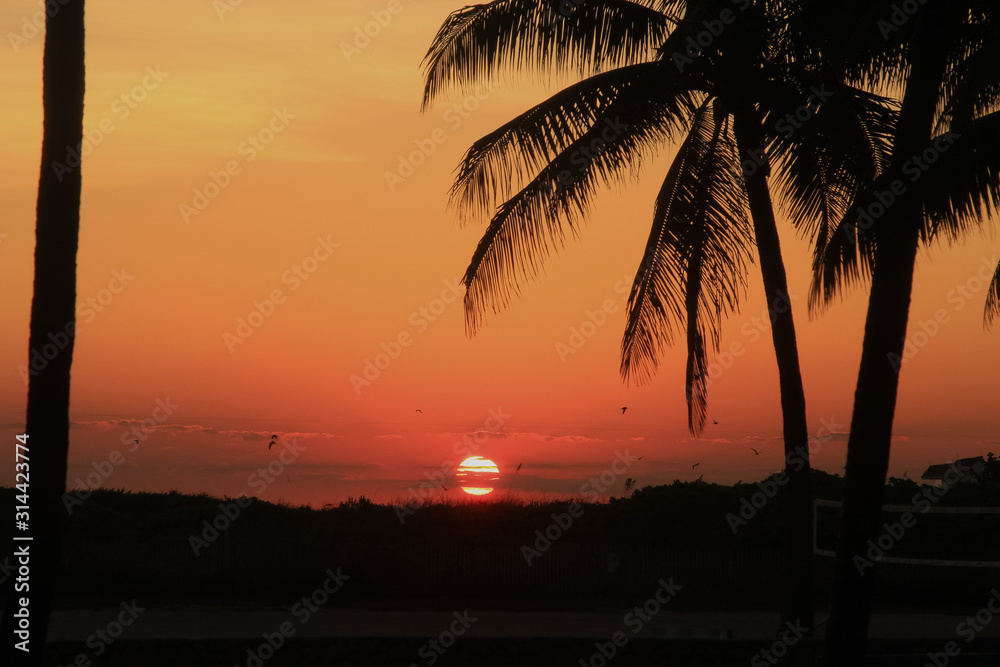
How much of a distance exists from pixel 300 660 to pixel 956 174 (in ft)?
27.1

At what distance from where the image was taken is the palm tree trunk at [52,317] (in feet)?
23.5

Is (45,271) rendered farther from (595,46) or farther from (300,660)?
(595,46)

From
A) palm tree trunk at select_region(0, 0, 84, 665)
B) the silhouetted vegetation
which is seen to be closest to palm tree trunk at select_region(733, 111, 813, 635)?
the silhouetted vegetation

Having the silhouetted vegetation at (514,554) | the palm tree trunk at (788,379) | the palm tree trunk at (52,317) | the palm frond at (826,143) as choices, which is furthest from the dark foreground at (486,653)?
the silhouetted vegetation at (514,554)

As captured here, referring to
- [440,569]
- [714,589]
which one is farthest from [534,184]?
[714,589]

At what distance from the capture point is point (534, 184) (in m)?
11.7

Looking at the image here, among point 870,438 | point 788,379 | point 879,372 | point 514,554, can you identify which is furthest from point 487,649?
point 514,554

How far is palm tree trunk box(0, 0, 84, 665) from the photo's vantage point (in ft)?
23.5

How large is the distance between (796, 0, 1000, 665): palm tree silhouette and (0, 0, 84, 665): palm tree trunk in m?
6.08

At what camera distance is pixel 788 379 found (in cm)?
1148

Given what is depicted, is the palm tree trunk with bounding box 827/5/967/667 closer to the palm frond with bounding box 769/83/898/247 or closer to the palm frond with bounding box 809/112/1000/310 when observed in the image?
the palm frond with bounding box 809/112/1000/310

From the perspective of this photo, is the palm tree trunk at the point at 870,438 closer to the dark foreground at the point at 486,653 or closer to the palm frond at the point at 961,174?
the palm frond at the point at 961,174

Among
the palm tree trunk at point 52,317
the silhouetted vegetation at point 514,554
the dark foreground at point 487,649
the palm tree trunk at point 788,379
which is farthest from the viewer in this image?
the silhouetted vegetation at point 514,554

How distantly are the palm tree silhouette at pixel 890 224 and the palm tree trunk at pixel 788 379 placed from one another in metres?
2.76
